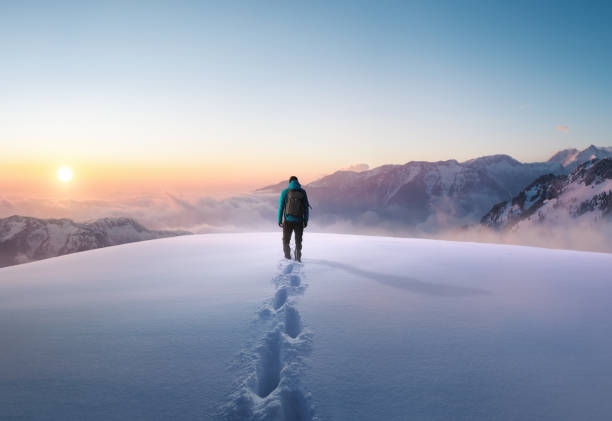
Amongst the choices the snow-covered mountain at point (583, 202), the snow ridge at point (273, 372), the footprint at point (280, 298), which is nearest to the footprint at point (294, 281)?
the footprint at point (280, 298)

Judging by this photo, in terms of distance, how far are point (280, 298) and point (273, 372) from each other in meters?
2.11

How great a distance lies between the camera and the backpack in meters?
9.65

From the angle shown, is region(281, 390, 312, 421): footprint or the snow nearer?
region(281, 390, 312, 421): footprint

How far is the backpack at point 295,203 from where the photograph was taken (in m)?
9.65

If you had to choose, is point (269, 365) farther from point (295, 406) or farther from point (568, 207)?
point (568, 207)

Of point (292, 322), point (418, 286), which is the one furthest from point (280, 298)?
point (418, 286)

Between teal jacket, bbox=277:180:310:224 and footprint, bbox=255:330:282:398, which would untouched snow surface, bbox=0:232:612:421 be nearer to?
footprint, bbox=255:330:282:398

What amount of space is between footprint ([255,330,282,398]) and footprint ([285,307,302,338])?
218 mm

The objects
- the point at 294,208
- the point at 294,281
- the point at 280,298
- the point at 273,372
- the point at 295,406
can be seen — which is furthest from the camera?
the point at 294,208

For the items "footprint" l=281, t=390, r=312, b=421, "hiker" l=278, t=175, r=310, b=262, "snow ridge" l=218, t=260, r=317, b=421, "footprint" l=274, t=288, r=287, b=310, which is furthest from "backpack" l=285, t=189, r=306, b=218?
"footprint" l=281, t=390, r=312, b=421

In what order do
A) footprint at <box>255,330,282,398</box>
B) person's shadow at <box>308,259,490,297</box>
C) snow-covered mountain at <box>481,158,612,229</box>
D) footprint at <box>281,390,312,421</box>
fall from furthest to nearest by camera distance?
1. snow-covered mountain at <box>481,158,612,229</box>
2. person's shadow at <box>308,259,490,297</box>
3. footprint at <box>255,330,282,398</box>
4. footprint at <box>281,390,312,421</box>

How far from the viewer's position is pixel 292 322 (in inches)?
175

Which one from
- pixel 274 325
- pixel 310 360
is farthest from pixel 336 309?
pixel 310 360

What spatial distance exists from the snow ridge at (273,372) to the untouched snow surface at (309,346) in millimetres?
17
